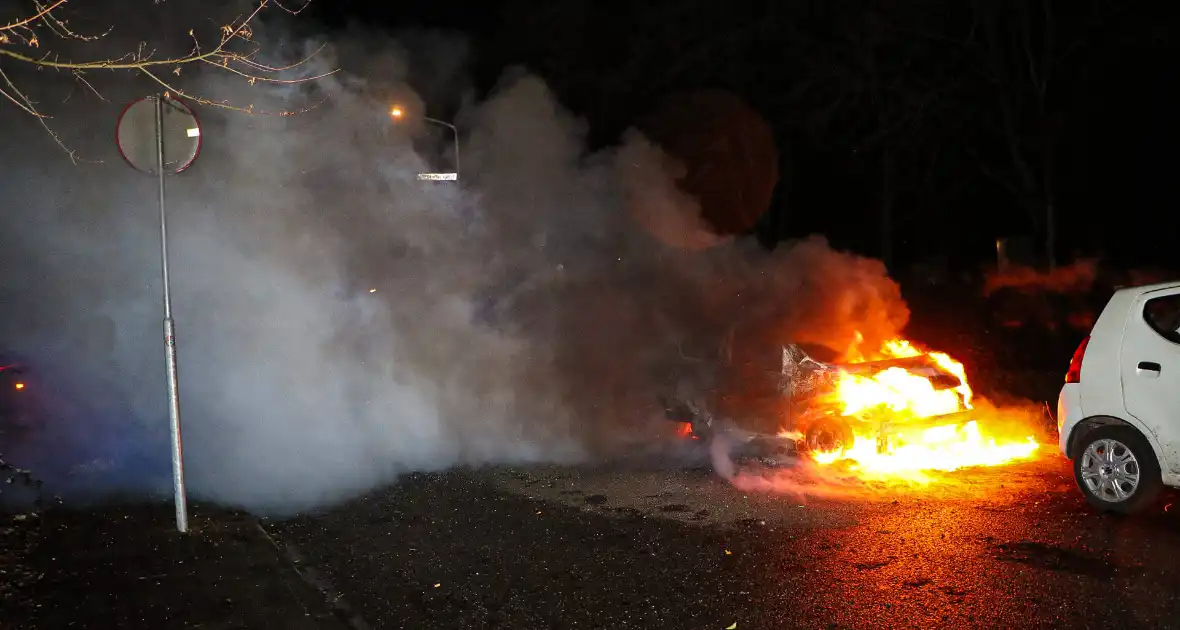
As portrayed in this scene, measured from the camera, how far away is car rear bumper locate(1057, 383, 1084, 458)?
283 inches

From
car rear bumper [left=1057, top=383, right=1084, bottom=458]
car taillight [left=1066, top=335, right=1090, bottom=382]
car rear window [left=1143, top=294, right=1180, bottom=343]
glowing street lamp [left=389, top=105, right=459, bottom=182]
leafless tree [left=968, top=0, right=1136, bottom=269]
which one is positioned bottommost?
car rear bumper [left=1057, top=383, right=1084, bottom=458]

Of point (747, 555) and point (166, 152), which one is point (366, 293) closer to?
point (166, 152)

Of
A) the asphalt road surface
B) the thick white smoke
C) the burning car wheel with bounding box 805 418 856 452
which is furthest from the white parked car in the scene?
the thick white smoke

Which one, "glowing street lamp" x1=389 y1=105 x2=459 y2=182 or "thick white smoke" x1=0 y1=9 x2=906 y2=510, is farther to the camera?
"glowing street lamp" x1=389 y1=105 x2=459 y2=182

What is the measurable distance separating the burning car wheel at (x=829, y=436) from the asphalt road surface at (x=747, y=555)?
0.96 m

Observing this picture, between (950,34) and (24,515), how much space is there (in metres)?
19.4

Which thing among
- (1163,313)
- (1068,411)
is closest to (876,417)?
(1068,411)

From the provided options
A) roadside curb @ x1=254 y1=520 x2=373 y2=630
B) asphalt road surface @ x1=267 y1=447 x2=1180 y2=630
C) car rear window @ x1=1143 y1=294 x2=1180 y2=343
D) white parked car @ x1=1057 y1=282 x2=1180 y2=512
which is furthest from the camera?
car rear window @ x1=1143 y1=294 x2=1180 y2=343

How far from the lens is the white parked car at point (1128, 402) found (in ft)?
21.5

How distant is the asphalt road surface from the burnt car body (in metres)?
0.94

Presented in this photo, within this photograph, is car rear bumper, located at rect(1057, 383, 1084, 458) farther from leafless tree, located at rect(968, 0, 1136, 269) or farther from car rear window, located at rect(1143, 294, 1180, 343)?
leafless tree, located at rect(968, 0, 1136, 269)

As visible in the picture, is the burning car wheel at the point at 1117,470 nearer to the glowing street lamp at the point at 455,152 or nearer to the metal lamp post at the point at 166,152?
the metal lamp post at the point at 166,152

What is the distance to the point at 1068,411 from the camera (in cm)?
728

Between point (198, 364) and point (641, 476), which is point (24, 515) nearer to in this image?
point (198, 364)
